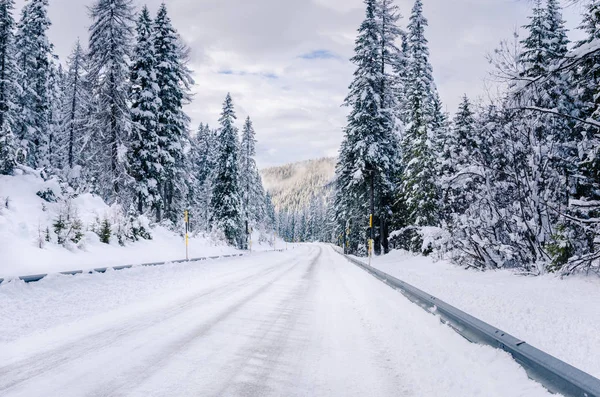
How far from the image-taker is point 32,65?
3322 cm

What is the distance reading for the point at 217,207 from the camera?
133 feet

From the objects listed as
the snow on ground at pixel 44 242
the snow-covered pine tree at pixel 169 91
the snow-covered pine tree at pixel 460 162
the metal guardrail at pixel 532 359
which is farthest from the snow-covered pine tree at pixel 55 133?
the metal guardrail at pixel 532 359

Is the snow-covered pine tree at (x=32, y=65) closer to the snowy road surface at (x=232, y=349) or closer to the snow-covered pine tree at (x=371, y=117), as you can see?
the snow-covered pine tree at (x=371, y=117)

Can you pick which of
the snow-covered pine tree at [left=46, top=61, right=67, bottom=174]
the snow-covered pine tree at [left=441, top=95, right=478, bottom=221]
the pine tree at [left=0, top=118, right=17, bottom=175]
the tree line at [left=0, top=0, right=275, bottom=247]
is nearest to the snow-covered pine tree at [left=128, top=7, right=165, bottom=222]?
the tree line at [left=0, top=0, right=275, bottom=247]

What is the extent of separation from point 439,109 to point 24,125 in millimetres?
37764

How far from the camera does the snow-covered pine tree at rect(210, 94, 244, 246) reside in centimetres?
3991

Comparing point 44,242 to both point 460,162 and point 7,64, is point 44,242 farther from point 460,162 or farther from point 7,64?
point 7,64

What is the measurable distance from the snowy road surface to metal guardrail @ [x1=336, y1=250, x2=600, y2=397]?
0.33ft

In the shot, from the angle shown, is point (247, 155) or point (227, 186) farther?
point (247, 155)

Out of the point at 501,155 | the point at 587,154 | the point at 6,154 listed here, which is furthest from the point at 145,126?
the point at 587,154

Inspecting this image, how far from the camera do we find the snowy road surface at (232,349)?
313 cm

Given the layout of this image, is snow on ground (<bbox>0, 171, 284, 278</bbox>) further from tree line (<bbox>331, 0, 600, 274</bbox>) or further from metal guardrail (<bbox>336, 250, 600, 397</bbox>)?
tree line (<bbox>331, 0, 600, 274</bbox>)

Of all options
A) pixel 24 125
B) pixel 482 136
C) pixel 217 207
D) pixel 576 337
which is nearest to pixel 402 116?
pixel 482 136

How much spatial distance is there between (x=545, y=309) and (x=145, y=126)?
28.2 metres
